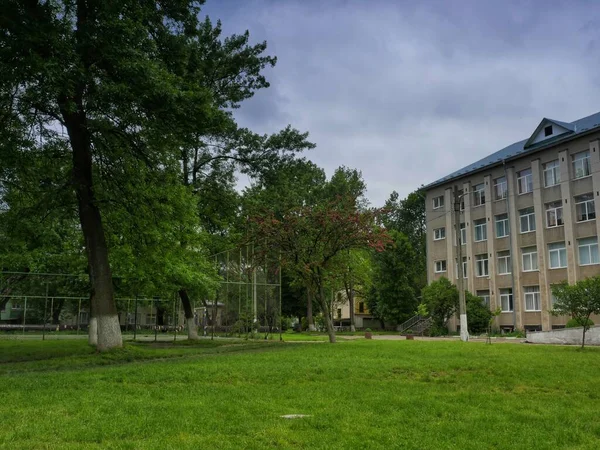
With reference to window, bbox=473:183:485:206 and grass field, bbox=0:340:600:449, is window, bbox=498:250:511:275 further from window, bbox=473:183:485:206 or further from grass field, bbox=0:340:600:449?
grass field, bbox=0:340:600:449

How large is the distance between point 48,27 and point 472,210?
35.4 m

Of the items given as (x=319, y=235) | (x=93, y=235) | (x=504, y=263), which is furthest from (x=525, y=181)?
(x=93, y=235)

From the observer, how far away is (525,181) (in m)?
38.2

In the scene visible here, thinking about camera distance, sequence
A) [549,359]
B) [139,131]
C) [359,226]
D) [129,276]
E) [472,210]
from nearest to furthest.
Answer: [549,359] < [139,131] < [359,226] < [129,276] < [472,210]

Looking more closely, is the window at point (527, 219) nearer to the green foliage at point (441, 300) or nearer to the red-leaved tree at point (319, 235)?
the green foliage at point (441, 300)

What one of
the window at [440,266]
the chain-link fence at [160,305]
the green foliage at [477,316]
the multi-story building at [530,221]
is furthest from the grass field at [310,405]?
the window at [440,266]

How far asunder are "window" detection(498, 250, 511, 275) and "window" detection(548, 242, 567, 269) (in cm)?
371

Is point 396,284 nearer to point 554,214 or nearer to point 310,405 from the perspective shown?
point 554,214

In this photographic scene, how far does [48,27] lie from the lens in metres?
13.2

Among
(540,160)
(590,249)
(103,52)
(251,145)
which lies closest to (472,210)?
(540,160)

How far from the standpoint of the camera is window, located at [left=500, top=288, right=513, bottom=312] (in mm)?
38594

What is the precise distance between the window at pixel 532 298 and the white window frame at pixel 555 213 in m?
4.48

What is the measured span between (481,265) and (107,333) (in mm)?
32054

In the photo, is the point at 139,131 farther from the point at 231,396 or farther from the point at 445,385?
the point at 445,385
